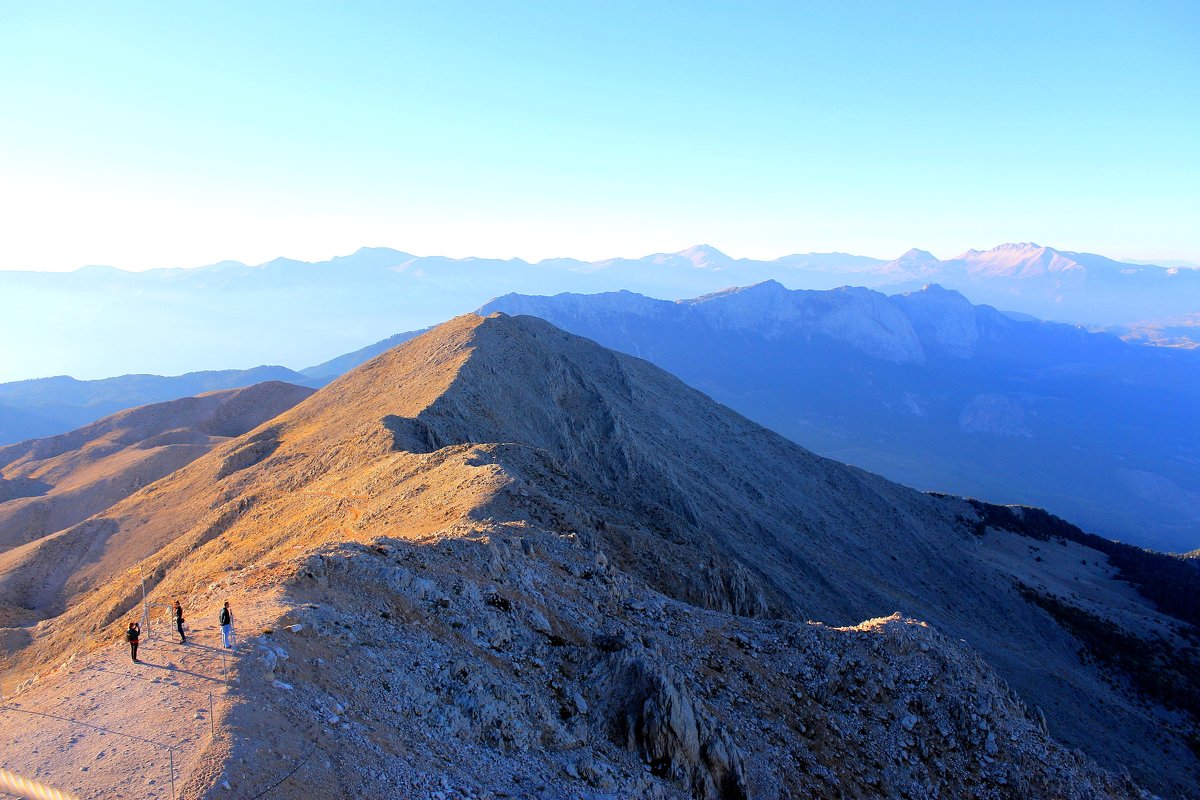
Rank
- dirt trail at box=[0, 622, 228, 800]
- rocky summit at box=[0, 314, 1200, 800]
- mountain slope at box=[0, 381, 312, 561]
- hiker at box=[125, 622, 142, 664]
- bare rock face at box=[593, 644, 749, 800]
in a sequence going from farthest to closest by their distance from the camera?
mountain slope at box=[0, 381, 312, 561]
bare rock face at box=[593, 644, 749, 800]
hiker at box=[125, 622, 142, 664]
rocky summit at box=[0, 314, 1200, 800]
dirt trail at box=[0, 622, 228, 800]

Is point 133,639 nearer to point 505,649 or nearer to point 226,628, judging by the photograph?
point 226,628

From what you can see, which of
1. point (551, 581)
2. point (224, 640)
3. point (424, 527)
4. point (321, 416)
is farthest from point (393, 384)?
point (224, 640)

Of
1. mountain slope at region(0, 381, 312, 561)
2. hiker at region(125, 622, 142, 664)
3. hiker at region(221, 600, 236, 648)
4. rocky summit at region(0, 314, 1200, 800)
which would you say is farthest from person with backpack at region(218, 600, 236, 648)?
mountain slope at region(0, 381, 312, 561)

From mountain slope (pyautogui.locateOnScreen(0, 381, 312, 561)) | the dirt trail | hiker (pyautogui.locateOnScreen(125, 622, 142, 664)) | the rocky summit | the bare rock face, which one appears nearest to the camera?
the dirt trail

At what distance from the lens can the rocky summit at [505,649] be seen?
44.6 feet

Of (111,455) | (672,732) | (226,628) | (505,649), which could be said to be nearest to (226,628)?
(226,628)

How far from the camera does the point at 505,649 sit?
63.6ft

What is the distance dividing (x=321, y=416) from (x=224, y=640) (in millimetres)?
51528

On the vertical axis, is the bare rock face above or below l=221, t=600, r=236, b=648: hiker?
below

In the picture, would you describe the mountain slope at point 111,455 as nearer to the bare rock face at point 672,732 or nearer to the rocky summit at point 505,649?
the rocky summit at point 505,649

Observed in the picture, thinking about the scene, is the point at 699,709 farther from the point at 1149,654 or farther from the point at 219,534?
the point at 1149,654

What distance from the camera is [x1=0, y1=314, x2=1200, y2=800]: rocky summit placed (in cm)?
1360

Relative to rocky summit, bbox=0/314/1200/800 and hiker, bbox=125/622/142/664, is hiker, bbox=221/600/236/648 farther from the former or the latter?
hiker, bbox=125/622/142/664

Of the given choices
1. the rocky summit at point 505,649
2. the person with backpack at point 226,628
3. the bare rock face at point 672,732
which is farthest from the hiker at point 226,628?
the bare rock face at point 672,732
